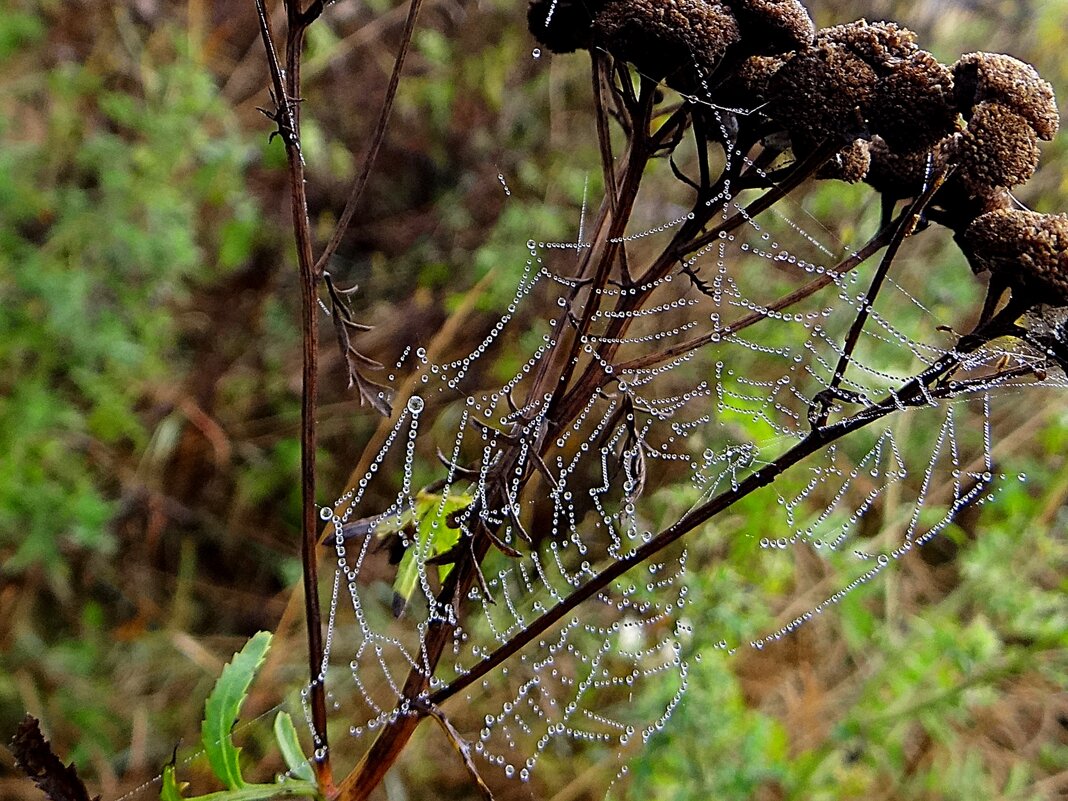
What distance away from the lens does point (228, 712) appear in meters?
0.84

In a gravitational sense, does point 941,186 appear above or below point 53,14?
below

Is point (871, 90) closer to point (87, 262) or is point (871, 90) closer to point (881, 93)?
point (881, 93)

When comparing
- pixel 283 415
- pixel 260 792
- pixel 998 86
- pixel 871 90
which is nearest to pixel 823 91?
pixel 871 90

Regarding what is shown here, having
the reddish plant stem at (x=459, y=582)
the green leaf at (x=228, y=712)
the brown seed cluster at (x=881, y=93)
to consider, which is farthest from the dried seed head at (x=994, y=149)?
the green leaf at (x=228, y=712)

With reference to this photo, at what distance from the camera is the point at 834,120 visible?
2.26 ft

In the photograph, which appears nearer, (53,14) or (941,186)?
(941,186)

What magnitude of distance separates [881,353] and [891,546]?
485mm

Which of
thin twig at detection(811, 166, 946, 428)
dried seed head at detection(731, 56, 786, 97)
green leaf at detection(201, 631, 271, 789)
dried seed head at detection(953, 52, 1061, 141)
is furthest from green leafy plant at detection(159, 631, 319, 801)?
dried seed head at detection(953, 52, 1061, 141)

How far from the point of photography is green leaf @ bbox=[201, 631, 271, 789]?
0.81 metres

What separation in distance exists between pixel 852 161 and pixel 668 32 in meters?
0.20

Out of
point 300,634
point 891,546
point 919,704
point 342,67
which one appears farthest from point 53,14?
point 919,704

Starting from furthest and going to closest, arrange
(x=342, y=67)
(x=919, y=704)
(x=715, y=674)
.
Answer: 1. (x=342, y=67)
2. (x=919, y=704)
3. (x=715, y=674)

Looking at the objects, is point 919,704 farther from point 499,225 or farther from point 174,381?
point 174,381

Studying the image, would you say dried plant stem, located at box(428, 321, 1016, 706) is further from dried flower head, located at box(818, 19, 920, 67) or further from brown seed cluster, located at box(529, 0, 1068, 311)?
dried flower head, located at box(818, 19, 920, 67)
